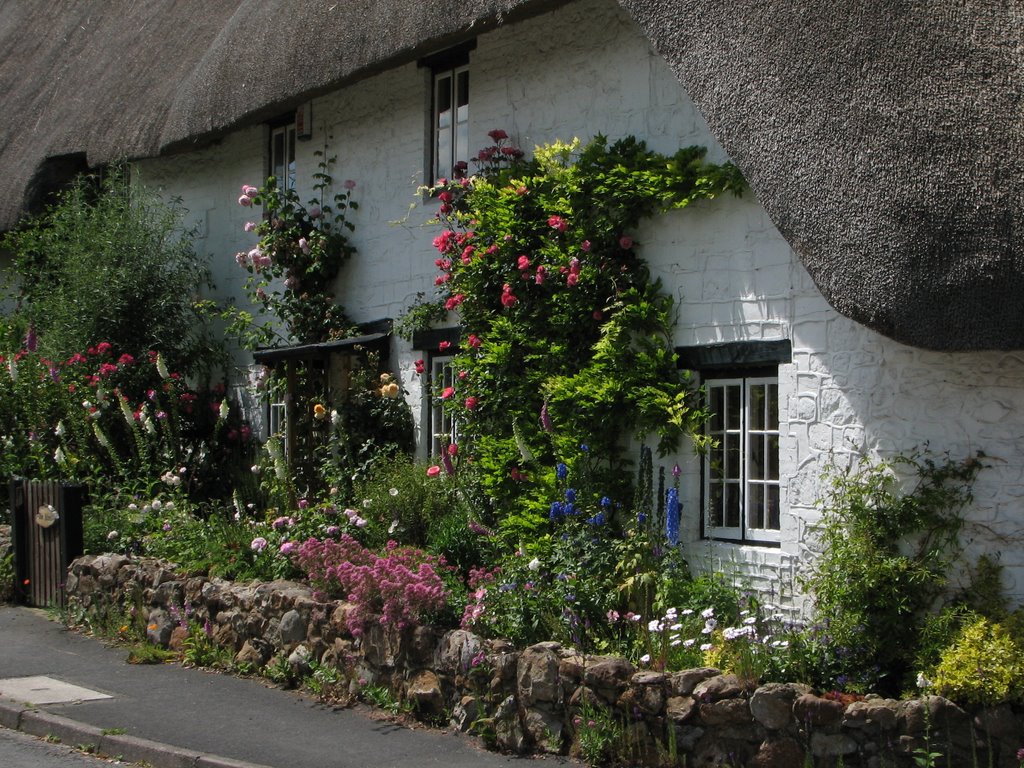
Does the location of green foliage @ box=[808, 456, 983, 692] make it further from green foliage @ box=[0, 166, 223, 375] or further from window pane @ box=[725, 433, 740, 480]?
green foliage @ box=[0, 166, 223, 375]

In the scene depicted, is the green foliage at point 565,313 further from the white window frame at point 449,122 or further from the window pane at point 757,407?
the white window frame at point 449,122

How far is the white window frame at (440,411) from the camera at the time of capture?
1005 cm

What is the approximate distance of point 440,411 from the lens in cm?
1038

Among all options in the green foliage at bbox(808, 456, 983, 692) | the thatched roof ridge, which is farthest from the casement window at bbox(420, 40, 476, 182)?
the green foliage at bbox(808, 456, 983, 692)

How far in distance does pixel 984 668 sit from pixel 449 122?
6.65 metres

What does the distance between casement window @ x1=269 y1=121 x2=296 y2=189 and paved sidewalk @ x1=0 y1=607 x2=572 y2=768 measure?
17.8 ft

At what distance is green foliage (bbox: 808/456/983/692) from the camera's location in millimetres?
6430

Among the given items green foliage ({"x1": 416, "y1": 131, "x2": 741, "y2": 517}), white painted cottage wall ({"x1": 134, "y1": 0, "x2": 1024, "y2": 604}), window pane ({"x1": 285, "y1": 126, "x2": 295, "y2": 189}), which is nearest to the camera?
white painted cottage wall ({"x1": 134, "y1": 0, "x2": 1024, "y2": 604})

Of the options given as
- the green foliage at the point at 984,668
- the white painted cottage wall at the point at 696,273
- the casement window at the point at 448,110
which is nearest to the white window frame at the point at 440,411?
the white painted cottage wall at the point at 696,273

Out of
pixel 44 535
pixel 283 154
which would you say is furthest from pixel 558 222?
pixel 44 535

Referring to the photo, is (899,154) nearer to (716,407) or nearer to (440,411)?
(716,407)

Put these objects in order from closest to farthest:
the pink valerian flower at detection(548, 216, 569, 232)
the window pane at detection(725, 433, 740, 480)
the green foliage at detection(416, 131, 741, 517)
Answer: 1. the window pane at detection(725, 433, 740, 480)
2. the green foliage at detection(416, 131, 741, 517)
3. the pink valerian flower at detection(548, 216, 569, 232)

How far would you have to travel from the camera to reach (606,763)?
21.1ft

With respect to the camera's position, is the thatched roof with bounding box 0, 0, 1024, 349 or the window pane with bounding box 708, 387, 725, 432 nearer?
the thatched roof with bounding box 0, 0, 1024, 349
